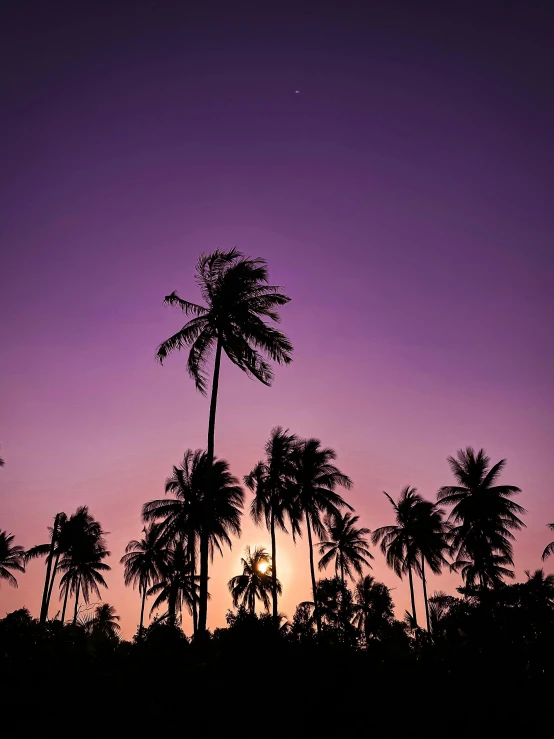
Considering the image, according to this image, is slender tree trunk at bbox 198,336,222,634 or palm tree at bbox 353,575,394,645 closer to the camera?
slender tree trunk at bbox 198,336,222,634

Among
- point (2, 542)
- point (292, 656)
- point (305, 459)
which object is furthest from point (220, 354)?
point (2, 542)

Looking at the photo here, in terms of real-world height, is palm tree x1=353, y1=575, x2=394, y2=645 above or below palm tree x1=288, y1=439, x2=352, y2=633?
below

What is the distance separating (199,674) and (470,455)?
33348mm

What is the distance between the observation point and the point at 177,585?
3450cm

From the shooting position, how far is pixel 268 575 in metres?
39.6

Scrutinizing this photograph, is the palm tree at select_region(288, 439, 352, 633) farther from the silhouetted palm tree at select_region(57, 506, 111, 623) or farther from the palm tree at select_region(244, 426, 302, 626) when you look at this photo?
the silhouetted palm tree at select_region(57, 506, 111, 623)

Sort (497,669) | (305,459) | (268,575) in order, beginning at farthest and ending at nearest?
(268,575) < (305,459) < (497,669)

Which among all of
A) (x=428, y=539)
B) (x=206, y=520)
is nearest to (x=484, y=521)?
(x=428, y=539)

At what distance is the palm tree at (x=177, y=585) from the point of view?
105 feet

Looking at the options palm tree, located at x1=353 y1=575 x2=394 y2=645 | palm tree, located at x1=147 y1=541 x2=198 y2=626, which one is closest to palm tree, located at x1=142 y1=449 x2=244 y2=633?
palm tree, located at x1=147 y1=541 x2=198 y2=626

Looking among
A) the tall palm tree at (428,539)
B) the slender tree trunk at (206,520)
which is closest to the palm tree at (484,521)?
the tall palm tree at (428,539)

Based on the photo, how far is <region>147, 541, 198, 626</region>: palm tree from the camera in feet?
105

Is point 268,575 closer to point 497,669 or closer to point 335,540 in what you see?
point 335,540

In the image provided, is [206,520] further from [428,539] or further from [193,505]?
[428,539]
